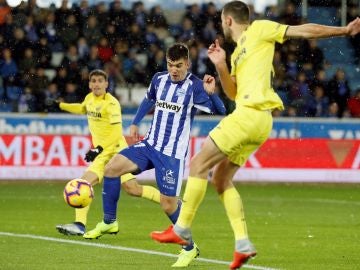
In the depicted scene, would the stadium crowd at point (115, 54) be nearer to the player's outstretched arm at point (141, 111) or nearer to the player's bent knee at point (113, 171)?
the player's outstretched arm at point (141, 111)

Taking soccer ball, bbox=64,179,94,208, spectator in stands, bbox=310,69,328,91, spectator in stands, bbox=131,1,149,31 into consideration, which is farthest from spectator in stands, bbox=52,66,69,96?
soccer ball, bbox=64,179,94,208

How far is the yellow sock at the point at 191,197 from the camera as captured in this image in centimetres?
832

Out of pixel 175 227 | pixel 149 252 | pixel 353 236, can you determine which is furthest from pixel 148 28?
pixel 175 227

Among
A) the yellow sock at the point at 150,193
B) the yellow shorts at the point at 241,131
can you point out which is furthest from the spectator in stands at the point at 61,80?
the yellow shorts at the point at 241,131

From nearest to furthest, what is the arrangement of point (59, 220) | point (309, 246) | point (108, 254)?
point (108, 254) < point (309, 246) < point (59, 220)

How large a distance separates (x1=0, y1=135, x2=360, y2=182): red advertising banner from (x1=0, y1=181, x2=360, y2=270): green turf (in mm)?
344

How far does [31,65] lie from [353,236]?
10.9 metres

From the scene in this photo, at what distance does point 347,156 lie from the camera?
20.3 meters

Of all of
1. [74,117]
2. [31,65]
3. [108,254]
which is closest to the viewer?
[108,254]

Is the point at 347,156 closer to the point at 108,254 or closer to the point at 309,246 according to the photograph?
the point at 309,246

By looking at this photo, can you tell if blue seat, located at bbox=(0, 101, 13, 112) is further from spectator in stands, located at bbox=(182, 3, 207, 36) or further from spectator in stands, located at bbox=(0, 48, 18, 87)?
spectator in stands, located at bbox=(182, 3, 207, 36)

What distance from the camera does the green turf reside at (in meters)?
9.57

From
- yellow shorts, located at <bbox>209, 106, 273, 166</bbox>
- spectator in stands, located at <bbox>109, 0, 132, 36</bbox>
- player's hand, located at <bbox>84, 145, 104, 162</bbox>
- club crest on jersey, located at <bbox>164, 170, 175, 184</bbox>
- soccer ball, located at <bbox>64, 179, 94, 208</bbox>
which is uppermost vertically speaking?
yellow shorts, located at <bbox>209, 106, 273, 166</bbox>

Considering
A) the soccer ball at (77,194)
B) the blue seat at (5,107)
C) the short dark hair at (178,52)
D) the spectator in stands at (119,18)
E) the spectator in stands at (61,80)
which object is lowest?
the blue seat at (5,107)
